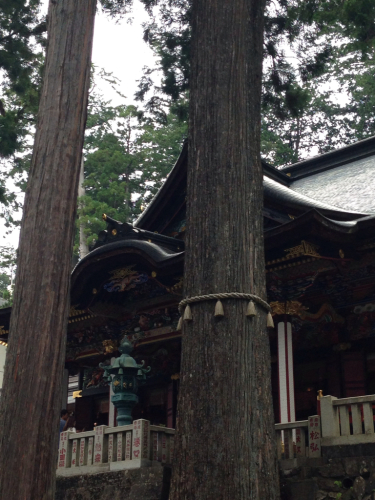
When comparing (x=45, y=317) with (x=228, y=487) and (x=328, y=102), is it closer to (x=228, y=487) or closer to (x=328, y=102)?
(x=228, y=487)

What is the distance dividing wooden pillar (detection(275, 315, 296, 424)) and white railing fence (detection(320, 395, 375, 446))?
1.65 meters

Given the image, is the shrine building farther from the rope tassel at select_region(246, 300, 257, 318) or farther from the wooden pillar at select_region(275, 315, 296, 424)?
the rope tassel at select_region(246, 300, 257, 318)

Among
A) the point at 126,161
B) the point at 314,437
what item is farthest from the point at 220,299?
the point at 126,161

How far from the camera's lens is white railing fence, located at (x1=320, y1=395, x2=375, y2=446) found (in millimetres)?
8461

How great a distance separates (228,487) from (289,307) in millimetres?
5962

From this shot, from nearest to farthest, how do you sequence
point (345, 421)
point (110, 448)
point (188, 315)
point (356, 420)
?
point (188, 315) → point (356, 420) → point (345, 421) → point (110, 448)

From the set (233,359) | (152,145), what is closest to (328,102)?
(152,145)

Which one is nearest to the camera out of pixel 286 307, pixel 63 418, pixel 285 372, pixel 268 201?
pixel 285 372

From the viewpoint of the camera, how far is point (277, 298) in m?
11.5

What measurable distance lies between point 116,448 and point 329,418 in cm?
312

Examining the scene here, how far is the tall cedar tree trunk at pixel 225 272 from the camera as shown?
19.3 ft

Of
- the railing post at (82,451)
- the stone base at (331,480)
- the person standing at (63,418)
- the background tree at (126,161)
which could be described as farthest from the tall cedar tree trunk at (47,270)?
the background tree at (126,161)

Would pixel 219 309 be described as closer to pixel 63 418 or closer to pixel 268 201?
pixel 268 201

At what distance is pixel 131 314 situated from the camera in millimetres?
13977
